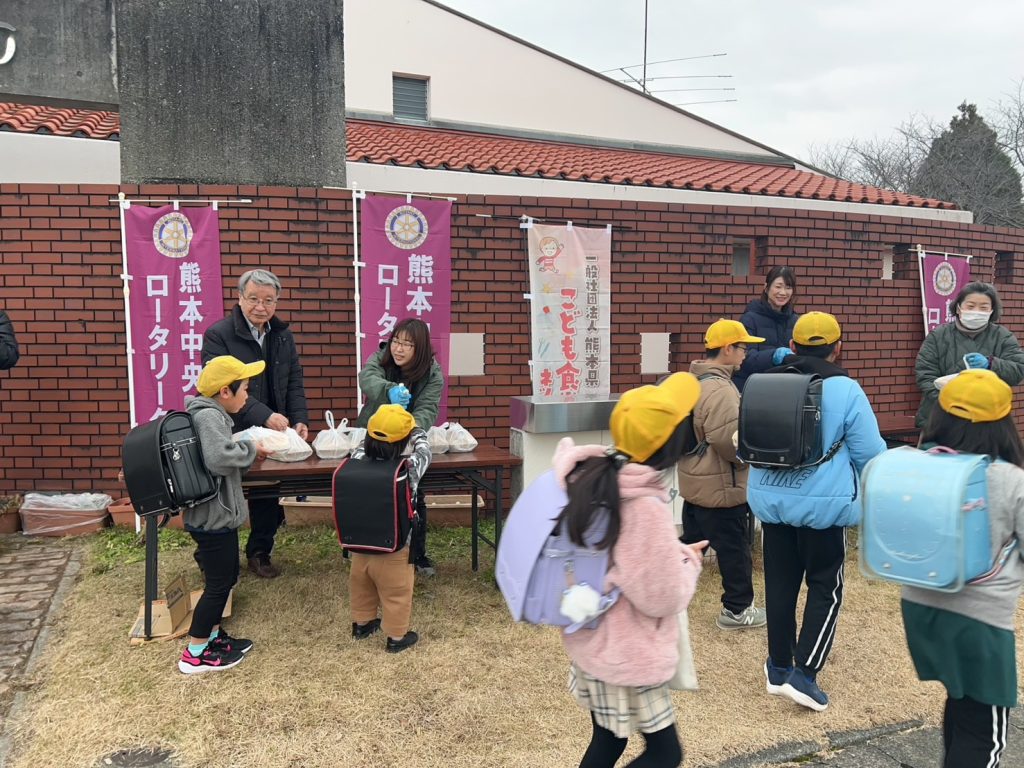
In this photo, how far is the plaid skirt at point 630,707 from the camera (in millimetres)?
2055

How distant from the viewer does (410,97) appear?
12.3 metres

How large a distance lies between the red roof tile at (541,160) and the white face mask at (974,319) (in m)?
3.94

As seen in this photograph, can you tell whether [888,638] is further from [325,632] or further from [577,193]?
[577,193]

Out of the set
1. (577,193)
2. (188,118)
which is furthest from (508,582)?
(577,193)

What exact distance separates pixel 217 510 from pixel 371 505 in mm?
750

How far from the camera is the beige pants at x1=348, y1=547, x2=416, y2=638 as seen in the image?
12.1ft

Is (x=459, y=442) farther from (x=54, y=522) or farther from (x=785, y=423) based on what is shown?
(x=54, y=522)

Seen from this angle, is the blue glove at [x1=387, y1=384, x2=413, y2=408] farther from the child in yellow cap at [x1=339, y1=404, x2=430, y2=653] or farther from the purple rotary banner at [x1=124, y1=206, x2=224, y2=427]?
the purple rotary banner at [x1=124, y1=206, x2=224, y2=427]

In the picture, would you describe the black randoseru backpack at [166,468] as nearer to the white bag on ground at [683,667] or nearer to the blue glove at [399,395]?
the blue glove at [399,395]

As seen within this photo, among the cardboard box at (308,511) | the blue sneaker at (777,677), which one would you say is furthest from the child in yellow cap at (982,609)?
the cardboard box at (308,511)

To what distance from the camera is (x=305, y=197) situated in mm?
5863

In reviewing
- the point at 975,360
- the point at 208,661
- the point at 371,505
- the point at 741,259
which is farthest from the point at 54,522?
the point at 741,259

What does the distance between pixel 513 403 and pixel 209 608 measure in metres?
2.34

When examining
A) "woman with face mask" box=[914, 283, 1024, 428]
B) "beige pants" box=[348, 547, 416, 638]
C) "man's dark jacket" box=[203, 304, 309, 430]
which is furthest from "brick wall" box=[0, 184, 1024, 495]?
"beige pants" box=[348, 547, 416, 638]
